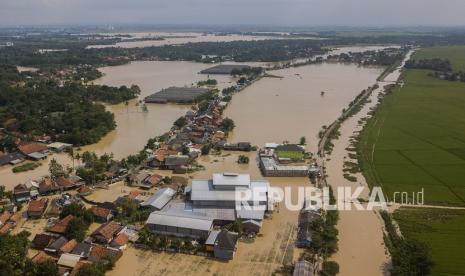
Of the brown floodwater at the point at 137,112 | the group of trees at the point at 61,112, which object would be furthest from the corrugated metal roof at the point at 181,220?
the group of trees at the point at 61,112

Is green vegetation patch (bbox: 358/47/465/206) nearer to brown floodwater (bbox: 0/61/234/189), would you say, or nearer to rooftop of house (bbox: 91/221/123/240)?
rooftop of house (bbox: 91/221/123/240)

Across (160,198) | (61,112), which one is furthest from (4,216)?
(61,112)

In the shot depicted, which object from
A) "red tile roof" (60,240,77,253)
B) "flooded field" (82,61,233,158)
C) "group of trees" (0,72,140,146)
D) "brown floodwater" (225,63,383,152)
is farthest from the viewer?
"brown floodwater" (225,63,383,152)

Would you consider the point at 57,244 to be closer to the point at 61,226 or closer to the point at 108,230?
the point at 61,226

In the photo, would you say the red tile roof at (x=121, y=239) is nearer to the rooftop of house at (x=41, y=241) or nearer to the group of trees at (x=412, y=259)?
the rooftop of house at (x=41, y=241)

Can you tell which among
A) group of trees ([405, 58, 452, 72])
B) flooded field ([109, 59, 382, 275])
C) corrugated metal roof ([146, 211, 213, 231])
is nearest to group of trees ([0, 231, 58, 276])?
flooded field ([109, 59, 382, 275])

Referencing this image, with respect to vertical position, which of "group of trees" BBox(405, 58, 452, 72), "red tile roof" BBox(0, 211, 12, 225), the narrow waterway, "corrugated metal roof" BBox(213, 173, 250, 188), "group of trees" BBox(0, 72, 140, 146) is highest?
"group of trees" BBox(405, 58, 452, 72)

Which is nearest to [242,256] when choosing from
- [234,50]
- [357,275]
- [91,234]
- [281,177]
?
[357,275]
